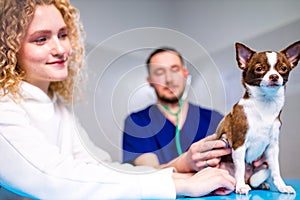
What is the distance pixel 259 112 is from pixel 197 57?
0.17 metres

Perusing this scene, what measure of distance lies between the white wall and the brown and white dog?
37 mm

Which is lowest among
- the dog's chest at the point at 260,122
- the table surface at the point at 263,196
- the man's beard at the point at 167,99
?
the table surface at the point at 263,196

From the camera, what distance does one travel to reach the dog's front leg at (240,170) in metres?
0.66

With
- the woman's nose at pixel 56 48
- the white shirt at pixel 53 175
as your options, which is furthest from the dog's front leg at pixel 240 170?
the woman's nose at pixel 56 48

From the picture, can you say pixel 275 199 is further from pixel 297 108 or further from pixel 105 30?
pixel 105 30

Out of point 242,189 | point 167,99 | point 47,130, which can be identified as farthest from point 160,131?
point 47,130

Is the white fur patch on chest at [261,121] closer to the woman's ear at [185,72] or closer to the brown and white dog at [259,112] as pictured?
the brown and white dog at [259,112]

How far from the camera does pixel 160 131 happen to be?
0.74 meters

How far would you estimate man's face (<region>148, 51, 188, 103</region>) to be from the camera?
0.76 m

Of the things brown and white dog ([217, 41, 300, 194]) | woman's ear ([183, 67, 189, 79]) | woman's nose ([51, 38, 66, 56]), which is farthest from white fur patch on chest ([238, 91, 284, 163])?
woman's nose ([51, 38, 66, 56])

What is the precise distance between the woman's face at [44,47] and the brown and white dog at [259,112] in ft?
1.24

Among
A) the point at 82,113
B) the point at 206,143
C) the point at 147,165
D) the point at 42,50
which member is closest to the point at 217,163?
the point at 206,143

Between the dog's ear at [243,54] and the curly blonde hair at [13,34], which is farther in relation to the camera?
the curly blonde hair at [13,34]

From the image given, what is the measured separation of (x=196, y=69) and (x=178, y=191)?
23 centimetres
